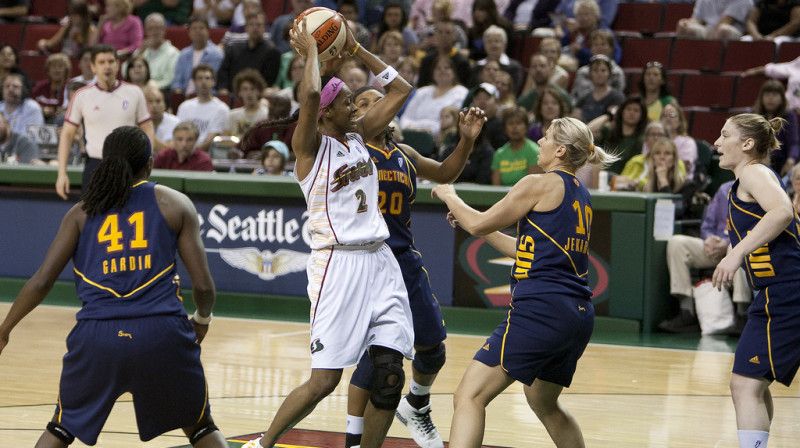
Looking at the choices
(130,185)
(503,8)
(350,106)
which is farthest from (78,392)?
(503,8)

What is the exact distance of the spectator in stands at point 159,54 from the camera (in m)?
14.6

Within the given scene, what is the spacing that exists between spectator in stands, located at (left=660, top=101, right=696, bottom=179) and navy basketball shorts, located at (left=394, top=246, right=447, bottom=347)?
18.3 ft

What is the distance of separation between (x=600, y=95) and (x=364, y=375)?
7217mm

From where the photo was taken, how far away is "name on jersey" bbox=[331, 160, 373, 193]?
4.91 metres

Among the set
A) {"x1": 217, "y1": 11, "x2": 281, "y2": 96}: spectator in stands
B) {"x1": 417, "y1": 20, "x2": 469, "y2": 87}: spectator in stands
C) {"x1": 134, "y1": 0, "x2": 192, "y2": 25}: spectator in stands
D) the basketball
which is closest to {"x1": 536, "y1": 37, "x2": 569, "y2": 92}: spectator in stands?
{"x1": 417, "y1": 20, "x2": 469, "y2": 87}: spectator in stands

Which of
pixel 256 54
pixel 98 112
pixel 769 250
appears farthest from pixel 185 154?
pixel 769 250

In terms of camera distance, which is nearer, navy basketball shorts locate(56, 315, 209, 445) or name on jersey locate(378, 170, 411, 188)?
navy basketball shorts locate(56, 315, 209, 445)

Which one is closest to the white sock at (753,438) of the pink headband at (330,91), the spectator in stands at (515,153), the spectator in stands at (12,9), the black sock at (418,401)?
the black sock at (418,401)

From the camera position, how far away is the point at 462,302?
994 centimetres

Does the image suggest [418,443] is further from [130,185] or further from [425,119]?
[425,119]

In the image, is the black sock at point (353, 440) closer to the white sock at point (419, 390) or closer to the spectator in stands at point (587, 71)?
the white sock at point (419, 390)

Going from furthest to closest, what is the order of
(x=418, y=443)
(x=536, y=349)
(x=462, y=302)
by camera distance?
(x=462, y=302)
(x=418, y=443)
(x=536, y=349)

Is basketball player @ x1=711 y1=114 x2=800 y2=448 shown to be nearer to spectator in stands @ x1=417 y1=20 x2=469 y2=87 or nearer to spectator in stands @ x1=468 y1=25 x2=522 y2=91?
spectator in stands @ x1=468 y1=25 x2=522 y2=91

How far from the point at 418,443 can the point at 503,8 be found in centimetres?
1018
